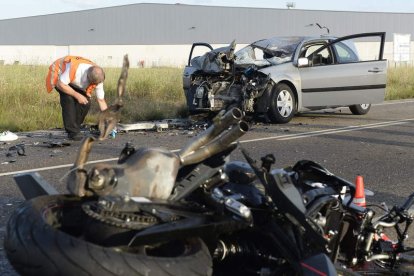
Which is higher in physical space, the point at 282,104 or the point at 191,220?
the point at 191,220

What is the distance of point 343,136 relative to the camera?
9.89 metres

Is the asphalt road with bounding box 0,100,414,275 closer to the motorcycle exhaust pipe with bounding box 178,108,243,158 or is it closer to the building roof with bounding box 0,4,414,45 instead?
the motorcycle exhaust pipe with bounding box 178,108,243,158

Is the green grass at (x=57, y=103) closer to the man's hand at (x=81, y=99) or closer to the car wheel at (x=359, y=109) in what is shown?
the man's hand at (x=81, y=99)

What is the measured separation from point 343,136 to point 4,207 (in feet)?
20.7

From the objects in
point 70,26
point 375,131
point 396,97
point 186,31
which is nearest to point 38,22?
point 70,26

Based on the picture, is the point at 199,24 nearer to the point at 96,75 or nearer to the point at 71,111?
the point at 71,111

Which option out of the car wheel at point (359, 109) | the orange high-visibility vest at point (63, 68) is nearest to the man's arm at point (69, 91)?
the orange high-visibility vest at point (63, 68)

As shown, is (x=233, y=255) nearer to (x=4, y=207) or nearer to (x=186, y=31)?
(x=4, y=207)

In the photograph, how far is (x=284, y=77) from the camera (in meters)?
11.7

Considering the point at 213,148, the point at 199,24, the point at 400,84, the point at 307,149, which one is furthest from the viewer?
the point at 199,24

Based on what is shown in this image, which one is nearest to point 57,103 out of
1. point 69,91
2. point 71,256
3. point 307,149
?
point 69,91

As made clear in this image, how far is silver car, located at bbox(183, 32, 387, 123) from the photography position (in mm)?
11508

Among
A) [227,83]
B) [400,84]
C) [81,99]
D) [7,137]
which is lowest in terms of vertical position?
[7,137]

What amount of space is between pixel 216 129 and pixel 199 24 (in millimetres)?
61801
